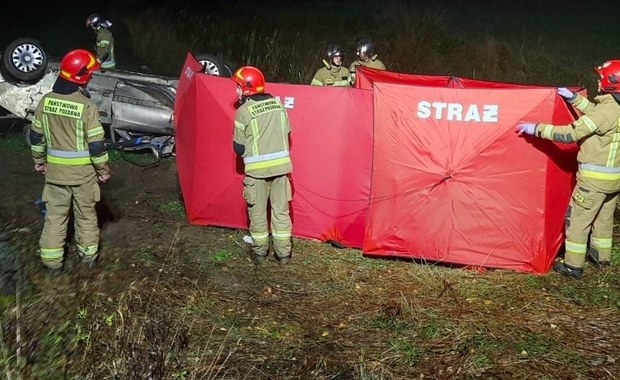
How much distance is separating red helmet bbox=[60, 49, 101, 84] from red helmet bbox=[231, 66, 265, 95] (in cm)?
130

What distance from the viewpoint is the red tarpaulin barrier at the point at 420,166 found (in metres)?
6.23

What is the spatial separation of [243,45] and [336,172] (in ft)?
32.4

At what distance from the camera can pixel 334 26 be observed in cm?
1905

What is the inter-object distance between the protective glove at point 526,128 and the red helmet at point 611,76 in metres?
0.69

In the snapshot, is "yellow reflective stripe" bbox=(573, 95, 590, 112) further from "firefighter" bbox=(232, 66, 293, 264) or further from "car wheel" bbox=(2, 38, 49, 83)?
"car wheel" bbox=(2, 38, 49, 83)

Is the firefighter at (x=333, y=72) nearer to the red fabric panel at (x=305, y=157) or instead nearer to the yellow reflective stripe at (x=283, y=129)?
the red fabric panel at (x=305, y=157)

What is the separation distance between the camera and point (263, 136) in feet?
20.9

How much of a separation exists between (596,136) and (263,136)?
2930 millimetres

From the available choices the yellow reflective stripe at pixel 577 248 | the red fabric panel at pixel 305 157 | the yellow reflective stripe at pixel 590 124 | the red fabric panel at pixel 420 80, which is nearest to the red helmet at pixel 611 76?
the yellow reflective stripe at pixel 590 124

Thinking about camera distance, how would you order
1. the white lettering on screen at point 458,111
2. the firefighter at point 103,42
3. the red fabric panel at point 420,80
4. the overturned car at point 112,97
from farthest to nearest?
1. the firefighter at point 103,42
2. the overturned car at point 112,97
3. the red fabric panel at point 420,80
4. the white lettering on screen at point 458,111

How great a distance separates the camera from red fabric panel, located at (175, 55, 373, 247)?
6.76m

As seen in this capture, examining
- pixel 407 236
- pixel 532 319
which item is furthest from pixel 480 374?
pixel 407 236

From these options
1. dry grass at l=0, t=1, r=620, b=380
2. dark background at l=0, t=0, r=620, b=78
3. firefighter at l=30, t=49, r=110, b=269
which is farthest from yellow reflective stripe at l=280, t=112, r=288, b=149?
dark background at l=0, t=0, r=620, b=78

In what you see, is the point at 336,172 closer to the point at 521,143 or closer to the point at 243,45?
the point at 521,143
